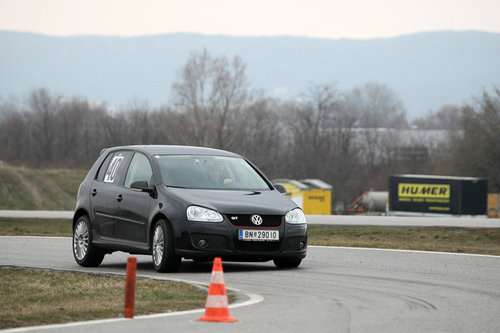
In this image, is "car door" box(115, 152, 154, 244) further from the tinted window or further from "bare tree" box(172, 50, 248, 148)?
"bare tree" box(172, 50, 248, 148)

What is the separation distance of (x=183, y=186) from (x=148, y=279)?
1.78 m

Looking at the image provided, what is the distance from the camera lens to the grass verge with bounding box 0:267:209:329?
827cm

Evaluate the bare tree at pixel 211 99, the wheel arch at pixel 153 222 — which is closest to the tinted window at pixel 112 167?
the wheel arch at pixel 153 222

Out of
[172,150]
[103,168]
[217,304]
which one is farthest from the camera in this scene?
[103,168]

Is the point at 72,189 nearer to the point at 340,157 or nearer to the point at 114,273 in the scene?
the point at 340,157

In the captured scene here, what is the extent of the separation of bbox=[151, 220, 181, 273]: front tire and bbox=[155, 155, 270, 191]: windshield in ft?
2.42

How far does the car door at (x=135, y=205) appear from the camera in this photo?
1297cm

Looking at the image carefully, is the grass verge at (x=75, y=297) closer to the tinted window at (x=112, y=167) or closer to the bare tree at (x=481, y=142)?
the tinted window at (x=112, y=167)

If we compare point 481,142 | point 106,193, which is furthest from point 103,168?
point 481,142

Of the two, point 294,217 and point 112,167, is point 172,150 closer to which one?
point 112,167

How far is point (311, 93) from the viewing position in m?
107

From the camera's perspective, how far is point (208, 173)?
1342 cm

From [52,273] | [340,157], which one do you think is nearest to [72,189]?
[340,157]

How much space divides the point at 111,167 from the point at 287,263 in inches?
119
